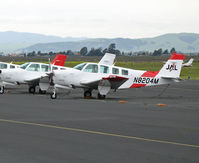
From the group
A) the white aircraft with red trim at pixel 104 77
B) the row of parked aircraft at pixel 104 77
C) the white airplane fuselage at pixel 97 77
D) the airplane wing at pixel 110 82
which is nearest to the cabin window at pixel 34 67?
the row of parked aircraft at pixel 104 77

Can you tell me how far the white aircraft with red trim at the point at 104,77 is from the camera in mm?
24453

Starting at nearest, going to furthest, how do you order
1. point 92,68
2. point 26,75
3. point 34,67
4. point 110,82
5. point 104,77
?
1. point 110,82
2. point 104,77
3. point 92,68
4. point 26,75
5. point 34,67

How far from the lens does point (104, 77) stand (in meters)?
24.9

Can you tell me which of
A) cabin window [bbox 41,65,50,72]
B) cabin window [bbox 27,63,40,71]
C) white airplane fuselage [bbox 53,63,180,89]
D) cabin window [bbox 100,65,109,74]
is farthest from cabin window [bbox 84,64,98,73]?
cabin window [bbox 27,63,40,71]

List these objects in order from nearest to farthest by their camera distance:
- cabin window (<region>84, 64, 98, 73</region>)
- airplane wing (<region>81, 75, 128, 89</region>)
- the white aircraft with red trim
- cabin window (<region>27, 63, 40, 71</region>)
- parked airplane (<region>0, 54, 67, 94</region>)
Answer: airplane wing (<region>81, 75, 128, 89</region>) < the white aircraft with red trim < cabin window (<region>84, 64, 98, 73</region>) < parked airplane (<region>0, 54, 67, 94</region>) < cabin window (<region>27, 63, 40, 71</region>)

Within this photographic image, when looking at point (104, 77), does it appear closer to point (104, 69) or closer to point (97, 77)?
point (97, 77)

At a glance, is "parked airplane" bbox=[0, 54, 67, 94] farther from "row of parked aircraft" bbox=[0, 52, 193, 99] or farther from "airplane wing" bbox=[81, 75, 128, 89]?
"airplane wing" bbox=[81, 75, 128, 89]

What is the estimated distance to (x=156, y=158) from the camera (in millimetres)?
8852

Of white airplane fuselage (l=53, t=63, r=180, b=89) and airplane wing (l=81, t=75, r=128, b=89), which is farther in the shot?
white airplane fuselage (l=53, t=63, r=180, b=89)

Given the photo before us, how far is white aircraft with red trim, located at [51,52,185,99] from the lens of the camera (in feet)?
80.2

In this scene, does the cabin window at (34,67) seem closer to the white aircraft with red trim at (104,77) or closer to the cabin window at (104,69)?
the white aircraft with red trim at (104,77)

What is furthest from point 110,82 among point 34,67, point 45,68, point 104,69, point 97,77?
point 34,67

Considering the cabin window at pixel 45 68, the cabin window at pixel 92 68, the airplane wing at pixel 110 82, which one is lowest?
the airplane wing at pixel 110 82

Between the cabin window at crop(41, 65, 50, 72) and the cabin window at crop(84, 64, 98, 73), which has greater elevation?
the cabin window at crop(84, 64, 98, 73)
